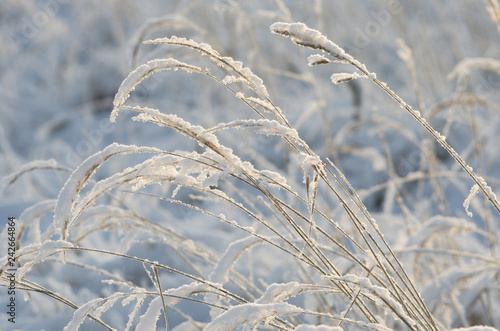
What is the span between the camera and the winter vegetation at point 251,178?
2.11ft

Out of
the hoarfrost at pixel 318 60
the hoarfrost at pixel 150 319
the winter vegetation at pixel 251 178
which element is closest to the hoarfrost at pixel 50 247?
the winter vegetation at pixel 251 178

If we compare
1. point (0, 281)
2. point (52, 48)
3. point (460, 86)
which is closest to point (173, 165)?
point (0, 281)

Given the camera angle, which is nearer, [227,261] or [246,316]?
[246,316]

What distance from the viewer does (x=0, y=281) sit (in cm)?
82

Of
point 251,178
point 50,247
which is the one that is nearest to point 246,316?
point 251,178

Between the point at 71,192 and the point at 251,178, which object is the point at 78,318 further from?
the point at 251,178

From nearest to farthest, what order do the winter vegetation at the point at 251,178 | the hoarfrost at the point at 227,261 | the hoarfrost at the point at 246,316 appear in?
the hoarfrost at the point at 246,316, the winter vegetation at the point at 251,178, the hoarfrost at the point at 227,261

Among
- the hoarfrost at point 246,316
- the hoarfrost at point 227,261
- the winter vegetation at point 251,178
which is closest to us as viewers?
Result: the hoarfrost at point 246,316

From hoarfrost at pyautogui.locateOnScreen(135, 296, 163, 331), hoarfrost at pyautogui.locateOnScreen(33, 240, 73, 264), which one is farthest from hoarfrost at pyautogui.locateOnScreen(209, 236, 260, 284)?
hoarfrost at pyautogui.locateOnScreen(33, 240, 73, 264)

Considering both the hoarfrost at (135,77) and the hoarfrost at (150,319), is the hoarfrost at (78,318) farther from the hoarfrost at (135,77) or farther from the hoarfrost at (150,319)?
the hoarfrost at (135,77)

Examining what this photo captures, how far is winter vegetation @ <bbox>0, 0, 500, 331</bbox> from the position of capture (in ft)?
2.11

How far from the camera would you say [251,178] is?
640mm

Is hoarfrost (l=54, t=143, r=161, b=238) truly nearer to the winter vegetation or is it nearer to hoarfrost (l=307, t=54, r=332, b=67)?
the winter vegetation

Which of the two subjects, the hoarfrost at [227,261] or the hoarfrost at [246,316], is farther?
the hoarfrost at [227,261]
